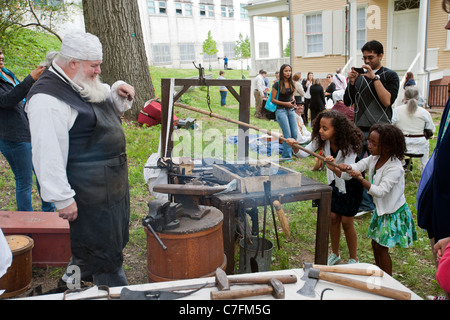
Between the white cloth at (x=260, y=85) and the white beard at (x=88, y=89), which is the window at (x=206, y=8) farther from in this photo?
the white beard at (x=88, y=89)

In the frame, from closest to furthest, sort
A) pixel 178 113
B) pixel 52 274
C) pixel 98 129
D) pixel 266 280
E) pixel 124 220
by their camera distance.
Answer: pixel 266 280, pixel 98 129, pixel 124 220, pixel 52 274, pixel 178 113

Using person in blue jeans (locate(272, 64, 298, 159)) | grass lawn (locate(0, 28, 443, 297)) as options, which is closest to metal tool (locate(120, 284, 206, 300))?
grass lawn (locate(0, 28, 443, 297))

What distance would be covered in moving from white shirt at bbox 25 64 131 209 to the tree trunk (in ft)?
20.6

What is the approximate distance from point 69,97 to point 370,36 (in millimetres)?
15780

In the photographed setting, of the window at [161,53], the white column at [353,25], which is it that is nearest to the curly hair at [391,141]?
the white column at [353,25]

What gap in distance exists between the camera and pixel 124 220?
9.39ft

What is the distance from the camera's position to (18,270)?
322cm

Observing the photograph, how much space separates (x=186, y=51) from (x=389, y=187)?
134 ft

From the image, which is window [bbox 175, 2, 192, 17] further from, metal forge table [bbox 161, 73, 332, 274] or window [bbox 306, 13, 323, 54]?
metal forge table [bbox 161, 73, 332, 274]

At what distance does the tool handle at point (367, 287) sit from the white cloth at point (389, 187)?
1595mm

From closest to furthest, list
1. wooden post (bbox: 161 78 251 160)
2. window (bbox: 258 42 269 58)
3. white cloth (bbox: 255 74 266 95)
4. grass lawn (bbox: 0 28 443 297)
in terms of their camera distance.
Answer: grass lawn (bbox: 0 28 443 297) → wooden post (bbox: 161 78 251 160) → white cloth (bbox: 255 74 266 95) → window (bbox: 258 42 269 58)

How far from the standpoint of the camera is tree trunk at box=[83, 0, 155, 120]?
25.9 ft

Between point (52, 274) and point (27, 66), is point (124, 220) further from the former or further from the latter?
point (27, 66)
